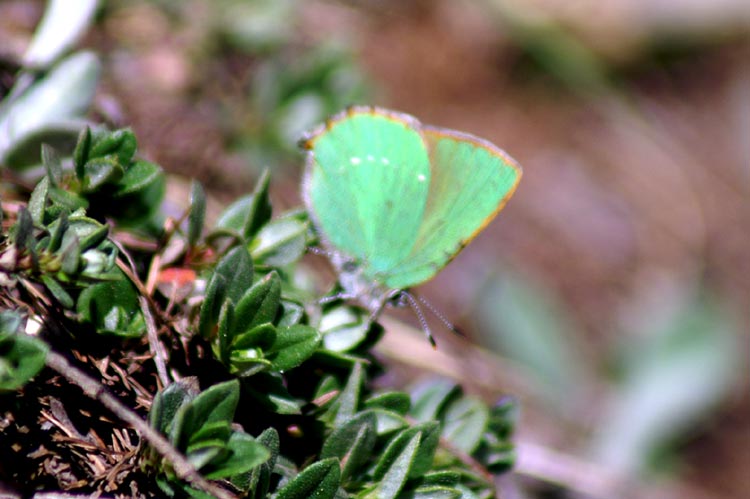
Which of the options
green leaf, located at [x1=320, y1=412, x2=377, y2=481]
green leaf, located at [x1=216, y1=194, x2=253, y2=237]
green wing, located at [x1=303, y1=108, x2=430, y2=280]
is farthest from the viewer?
green wing, located at [x1=303, y1=108, x2=430, y2=280]

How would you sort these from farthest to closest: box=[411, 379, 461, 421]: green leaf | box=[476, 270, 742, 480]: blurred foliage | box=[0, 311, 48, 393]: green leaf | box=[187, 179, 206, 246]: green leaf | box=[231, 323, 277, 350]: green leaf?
1. box=[476, 270, 742, 480]: blurred foliage
2. box=[411, 379, 461, 421]: green leaf
3. box=[187, 179, 206, 246]: green leaf
4. box=[231, 323, 277, 350]: green leaf
5. box=[0, 311, 48, 393]: green leaf

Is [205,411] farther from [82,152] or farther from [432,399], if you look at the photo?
[432,399]

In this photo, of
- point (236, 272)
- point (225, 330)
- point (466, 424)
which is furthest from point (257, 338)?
point (466, 424)

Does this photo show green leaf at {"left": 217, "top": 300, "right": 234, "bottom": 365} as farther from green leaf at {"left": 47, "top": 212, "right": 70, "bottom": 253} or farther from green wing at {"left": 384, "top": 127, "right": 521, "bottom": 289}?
green wing at {"left": 384, "top": 127, "right": 521, "bottom": 289}

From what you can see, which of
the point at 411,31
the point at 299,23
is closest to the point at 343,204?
the point at 299,23

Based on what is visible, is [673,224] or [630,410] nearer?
[630,410]

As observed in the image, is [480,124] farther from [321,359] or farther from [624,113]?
[321,359]

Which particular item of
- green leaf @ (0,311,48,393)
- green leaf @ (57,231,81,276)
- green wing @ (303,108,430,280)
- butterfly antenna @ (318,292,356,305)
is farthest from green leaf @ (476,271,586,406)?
green leaf @ (0,311,48,393)

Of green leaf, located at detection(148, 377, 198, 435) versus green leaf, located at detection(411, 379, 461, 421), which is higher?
green leaf, located at detection(411, 379, 461, 421)
